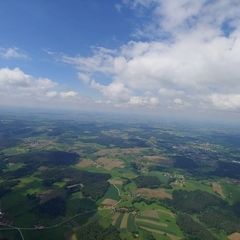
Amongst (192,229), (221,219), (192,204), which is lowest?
(192,229)

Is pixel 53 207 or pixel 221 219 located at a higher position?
pixel 53 207

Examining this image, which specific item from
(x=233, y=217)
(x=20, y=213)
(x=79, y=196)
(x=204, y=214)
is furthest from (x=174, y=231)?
(x=20, y=213)

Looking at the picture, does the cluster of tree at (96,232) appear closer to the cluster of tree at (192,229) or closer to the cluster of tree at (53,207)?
the cluster of tree at (53,207)

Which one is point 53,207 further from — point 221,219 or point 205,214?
point 221,219

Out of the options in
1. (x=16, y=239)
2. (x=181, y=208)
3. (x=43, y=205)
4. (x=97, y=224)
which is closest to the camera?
(x=16, y=239)

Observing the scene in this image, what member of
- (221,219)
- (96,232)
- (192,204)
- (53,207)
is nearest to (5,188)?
(53,207)

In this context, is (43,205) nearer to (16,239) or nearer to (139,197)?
(16,239)
